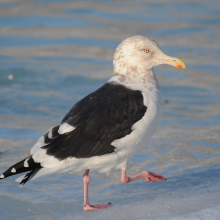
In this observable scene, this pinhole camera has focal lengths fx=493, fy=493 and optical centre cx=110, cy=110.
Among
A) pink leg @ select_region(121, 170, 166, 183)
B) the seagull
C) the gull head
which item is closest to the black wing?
the seagull

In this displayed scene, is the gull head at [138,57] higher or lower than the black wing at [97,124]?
higher

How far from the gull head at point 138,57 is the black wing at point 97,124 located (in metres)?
0.54

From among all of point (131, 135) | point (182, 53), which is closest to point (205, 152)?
point (131, 135)

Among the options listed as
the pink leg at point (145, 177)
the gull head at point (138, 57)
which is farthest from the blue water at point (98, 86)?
the gull head at point (138, 57)

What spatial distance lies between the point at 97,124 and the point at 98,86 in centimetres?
492

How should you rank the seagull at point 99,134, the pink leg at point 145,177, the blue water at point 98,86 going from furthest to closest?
the blue water at point 98,86 → the pink leg at point 145,177 → the seagull at point 99,134

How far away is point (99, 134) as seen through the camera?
442 centimetres

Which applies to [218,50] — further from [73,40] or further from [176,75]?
[73,40]

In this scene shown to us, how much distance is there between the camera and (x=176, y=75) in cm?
979

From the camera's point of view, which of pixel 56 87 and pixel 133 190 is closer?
pixel 133 190

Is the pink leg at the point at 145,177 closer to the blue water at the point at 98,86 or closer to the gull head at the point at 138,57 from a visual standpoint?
the blue water at the point at 98,86

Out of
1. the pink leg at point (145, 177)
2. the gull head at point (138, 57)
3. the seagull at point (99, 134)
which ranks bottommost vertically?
the pink leg at point (145, 177)

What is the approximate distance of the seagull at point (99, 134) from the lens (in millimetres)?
4320

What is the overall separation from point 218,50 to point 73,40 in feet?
11.1
